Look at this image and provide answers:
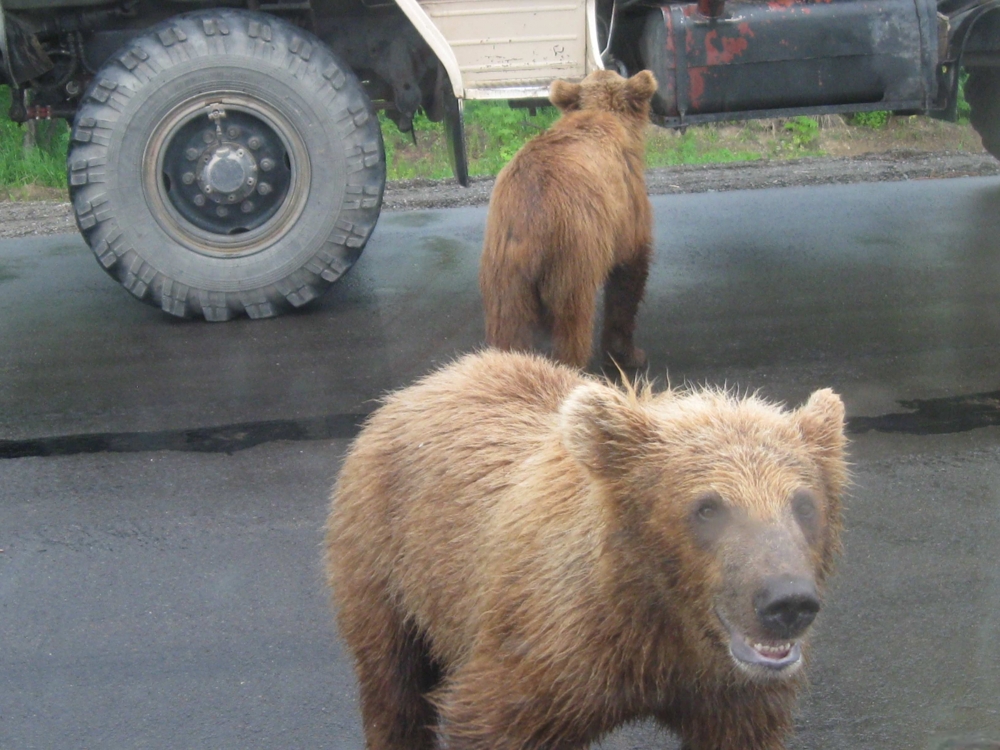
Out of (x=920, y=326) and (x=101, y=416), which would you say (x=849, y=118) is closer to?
(x=920, y=326)

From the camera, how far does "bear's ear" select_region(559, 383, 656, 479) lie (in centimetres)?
262

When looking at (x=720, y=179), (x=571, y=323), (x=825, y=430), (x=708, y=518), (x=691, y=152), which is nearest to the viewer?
(x=708, y=518)

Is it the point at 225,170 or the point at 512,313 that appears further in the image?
the point at 225,170

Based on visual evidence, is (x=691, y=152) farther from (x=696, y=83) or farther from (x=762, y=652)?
(x=762, y=652)

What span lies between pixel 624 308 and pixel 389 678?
142 inches

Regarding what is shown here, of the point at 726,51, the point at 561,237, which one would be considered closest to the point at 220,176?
the point at 561,237

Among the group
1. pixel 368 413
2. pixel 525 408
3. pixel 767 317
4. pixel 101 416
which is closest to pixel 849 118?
pixel 767 317

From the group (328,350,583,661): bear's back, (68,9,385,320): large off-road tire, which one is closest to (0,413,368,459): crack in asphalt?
(68,9,385,320): large off-road tire

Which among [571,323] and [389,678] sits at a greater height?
[571,323]

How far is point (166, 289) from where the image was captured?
7262 millimetres

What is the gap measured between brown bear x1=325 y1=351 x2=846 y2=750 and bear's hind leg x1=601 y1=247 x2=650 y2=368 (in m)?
3.31

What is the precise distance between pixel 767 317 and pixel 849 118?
630 cm

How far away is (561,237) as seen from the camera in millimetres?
5543

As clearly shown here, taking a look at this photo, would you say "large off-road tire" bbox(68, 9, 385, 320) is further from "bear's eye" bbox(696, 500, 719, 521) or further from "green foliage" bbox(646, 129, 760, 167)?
"green foliage" bbox(646, 129, 760, 167)
